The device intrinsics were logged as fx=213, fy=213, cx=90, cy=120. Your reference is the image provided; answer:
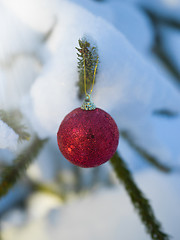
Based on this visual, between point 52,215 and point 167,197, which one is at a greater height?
point 167,197

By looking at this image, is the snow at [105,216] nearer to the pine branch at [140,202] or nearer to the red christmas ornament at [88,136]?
the pine branch at [140,202]

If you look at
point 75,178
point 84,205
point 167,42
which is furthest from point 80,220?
point 167,42

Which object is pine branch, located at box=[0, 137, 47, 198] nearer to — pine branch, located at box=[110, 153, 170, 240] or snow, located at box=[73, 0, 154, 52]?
pine branch, located at box=[110, 153, 170, 240]

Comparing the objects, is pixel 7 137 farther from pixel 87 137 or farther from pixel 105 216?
pixel 105 216

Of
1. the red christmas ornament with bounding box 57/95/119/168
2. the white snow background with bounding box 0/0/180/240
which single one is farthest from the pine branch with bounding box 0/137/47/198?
the red christmas ornament with bounding box 57/95/119/168

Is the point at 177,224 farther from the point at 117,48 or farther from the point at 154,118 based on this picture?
the point at 117,48

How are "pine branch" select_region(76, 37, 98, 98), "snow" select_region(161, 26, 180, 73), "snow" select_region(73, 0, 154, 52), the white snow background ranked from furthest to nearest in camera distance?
"snow" select_region(161, 26, 180, 73) → "snow" select_region(73, 0, 154, 52) → the white snow background → "pine branch" select_region(76, 37, 98, 98)

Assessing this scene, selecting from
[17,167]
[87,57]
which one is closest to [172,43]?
[87,57]

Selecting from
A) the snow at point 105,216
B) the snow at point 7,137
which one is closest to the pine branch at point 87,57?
the snow at point 7,137
